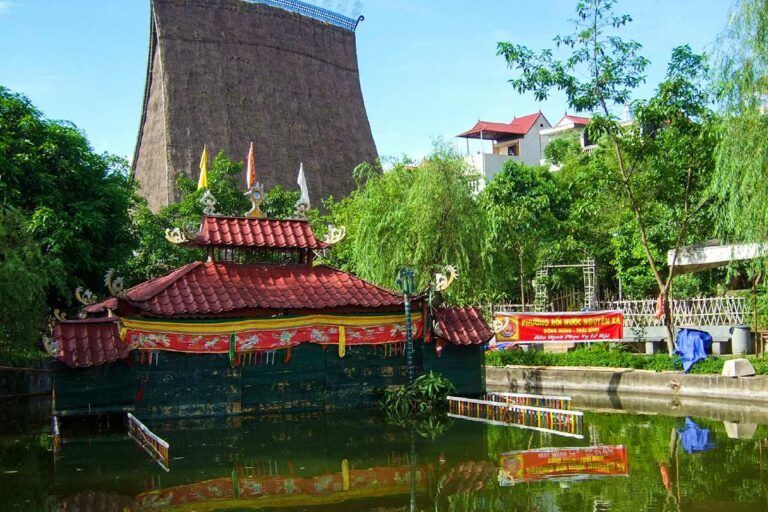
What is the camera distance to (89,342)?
13.5 metres

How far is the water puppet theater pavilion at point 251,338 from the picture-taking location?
536 inches

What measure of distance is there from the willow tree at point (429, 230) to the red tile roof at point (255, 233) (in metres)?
6.09

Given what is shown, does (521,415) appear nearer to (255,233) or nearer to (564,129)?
(255,233)

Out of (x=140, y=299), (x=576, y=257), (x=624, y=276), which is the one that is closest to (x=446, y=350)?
(x=140, y=299)

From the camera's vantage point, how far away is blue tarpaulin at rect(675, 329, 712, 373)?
17812 mm

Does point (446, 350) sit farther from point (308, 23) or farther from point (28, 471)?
point (308, 23)

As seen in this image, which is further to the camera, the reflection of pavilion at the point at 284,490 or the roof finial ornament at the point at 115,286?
the roof finial ornament at the point at 115,286

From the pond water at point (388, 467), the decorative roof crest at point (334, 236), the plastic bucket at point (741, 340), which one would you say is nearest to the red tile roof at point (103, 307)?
the pond water at point (388, 467)

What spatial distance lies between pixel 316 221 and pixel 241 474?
792 inches

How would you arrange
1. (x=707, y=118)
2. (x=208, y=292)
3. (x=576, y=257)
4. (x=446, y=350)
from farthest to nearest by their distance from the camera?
(x=576, y=257), (x=707, y=118), (x=446, y=350), (x=208, y=292)

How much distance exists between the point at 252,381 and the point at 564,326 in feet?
31.7

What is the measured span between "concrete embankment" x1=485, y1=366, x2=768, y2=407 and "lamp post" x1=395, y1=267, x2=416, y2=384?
618cm

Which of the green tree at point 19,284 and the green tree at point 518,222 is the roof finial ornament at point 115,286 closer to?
the green tree at point 19,284

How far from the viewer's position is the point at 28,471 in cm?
1109
